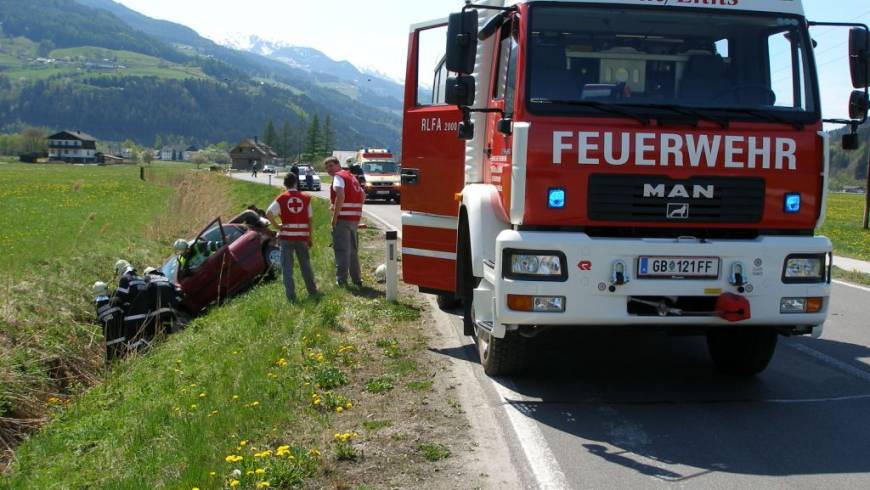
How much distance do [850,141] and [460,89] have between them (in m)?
3.06

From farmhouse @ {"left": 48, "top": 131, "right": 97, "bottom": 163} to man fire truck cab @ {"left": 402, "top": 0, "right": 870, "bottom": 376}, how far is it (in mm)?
161918

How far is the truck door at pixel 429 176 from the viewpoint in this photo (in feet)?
27.9

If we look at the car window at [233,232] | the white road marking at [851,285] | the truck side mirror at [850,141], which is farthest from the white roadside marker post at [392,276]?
the white road marking at [851,285]

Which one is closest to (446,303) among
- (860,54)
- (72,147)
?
(860,54)

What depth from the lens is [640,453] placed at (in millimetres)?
5246

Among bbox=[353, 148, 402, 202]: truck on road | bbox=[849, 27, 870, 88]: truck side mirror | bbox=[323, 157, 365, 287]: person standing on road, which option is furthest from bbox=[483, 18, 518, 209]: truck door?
bbox=[353, 148, 402, 202]: truck on road

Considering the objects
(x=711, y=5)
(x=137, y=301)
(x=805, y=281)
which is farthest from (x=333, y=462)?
(x=137, y=301)

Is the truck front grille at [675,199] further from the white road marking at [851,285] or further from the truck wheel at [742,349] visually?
the white road marking at [851,285]

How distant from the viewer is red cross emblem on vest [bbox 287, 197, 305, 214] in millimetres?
11062

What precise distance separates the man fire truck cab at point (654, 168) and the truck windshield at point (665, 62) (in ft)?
0.04

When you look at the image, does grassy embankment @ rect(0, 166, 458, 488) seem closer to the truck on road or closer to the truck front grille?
the truck front grille

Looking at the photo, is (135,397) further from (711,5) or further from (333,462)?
(711,5)

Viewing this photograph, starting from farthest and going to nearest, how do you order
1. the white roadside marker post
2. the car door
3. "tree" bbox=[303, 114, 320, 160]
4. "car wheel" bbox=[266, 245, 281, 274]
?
1. "tree" bbox=[303, 114, 320, 160]
2. "car wheel" bbox=[266, 245, 281, 274]
3. the car door
4. the white roadside marker post

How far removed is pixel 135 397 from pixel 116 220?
20.5 meters
